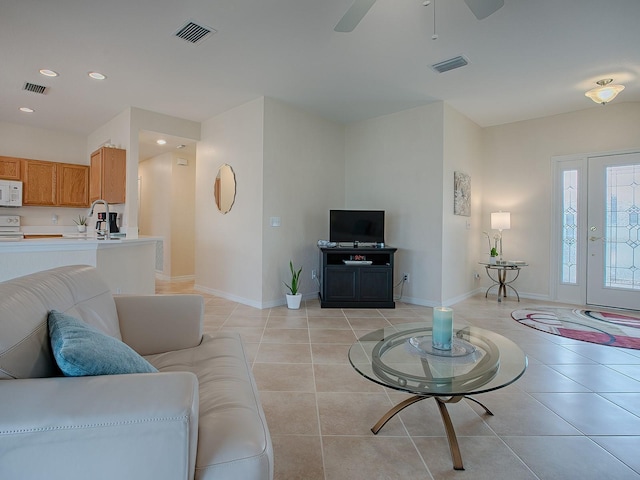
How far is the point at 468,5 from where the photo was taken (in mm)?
1981

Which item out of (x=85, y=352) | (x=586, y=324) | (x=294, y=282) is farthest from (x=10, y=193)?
(x=586, y=324)

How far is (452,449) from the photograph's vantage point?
1546 mm

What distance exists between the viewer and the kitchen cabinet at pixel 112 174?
4.77 m

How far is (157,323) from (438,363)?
4.66 ft

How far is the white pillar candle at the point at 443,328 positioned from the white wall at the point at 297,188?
3.04 metres

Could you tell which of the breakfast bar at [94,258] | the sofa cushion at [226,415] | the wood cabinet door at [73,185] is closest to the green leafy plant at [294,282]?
the breakfast bar at [94,258]

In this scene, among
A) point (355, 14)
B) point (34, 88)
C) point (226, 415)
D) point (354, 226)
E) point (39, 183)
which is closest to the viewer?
point (226, 415)

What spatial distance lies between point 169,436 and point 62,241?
Answer: 291 centimetres

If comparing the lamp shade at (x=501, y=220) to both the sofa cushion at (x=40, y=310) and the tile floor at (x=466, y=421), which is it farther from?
the sofa cushion at (x=40, y=310)

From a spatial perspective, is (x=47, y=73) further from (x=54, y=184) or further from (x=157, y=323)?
(x=157, y=323)

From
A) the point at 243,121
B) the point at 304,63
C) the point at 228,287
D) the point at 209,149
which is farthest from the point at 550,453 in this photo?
the point at 209,149

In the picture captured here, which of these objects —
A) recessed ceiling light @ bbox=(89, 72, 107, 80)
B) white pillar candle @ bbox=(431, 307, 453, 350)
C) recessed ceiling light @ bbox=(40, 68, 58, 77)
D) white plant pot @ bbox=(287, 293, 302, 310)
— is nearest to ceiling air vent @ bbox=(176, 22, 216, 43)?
recessed ceiling light @ bbox=(89, 72, 107, 80)

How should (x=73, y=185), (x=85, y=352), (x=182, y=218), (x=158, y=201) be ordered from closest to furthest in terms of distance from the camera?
1. (x=85, y=352)
2. (x=73, y=185)
3. (x=182, y=218)
4. (x=158, y=201)

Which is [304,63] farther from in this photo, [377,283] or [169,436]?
[169,436]
